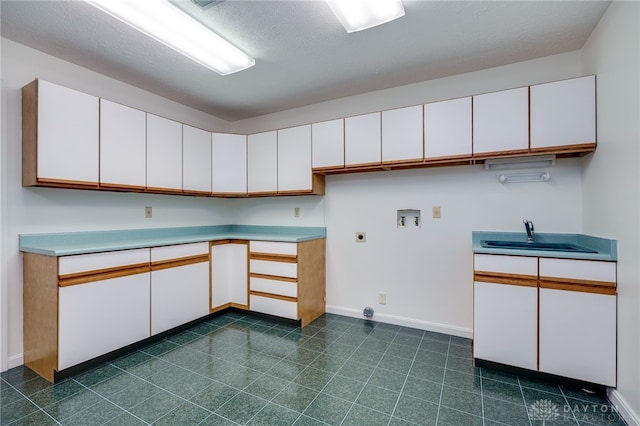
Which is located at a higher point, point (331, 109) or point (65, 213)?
point (331, 109)

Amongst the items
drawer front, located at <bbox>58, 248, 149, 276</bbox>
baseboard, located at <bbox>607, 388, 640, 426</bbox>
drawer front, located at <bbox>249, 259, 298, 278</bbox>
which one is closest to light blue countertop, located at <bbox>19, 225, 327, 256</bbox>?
drawer front, located at <bbox>58, 248, 149, 276</bbox>

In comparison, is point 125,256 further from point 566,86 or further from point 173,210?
point 566,86

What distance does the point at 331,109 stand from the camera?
3457 mm

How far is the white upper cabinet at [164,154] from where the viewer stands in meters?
2.83

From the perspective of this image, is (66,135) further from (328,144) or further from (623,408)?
(623,408)

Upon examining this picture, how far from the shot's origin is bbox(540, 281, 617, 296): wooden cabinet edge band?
182 cm

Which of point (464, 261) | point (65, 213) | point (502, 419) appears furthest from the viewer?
point (464, 261)

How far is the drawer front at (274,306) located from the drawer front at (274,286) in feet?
0.28

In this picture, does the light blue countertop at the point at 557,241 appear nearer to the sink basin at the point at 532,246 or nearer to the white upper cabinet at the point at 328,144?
the sink basin at the point at 532,246

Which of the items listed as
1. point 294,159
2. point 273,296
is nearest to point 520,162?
point 294,159

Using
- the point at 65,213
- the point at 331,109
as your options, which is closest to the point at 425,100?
the point at 331,109

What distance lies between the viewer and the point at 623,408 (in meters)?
1.65

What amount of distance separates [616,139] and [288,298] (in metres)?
2.89

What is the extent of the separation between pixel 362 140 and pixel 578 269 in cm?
200
